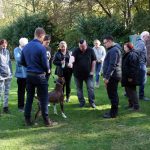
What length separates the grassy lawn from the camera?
7.01m

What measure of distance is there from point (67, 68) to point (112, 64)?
233 centimetres

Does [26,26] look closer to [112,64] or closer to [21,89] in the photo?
[21,89]

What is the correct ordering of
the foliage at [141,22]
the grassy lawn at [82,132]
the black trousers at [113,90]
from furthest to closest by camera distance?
1. the foliage at [141,22]
2. the black trousers at [113,90]
3. the grassy lawn at [82,132]

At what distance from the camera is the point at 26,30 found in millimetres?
36062

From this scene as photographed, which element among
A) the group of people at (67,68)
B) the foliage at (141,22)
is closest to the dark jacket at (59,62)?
the group of people at (67,68)

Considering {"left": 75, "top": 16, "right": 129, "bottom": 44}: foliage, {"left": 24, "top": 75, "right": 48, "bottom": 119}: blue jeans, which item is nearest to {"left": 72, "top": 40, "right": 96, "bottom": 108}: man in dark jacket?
{"left": 24, "top": 75, "right": 48, "bottom": 119}: blue jeans

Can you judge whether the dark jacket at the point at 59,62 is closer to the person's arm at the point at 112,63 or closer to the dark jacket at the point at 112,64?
the dark jacket at the point at 112,64

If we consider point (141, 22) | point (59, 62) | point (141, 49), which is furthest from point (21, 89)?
point (141, 22)

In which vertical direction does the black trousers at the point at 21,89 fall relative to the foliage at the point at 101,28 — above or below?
below

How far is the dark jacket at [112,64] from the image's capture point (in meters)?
8.80

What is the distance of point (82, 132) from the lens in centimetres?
791

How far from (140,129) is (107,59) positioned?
72.9 inches

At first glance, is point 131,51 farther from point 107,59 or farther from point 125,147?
point 125,147

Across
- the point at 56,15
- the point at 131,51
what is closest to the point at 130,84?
the point at 131,51
